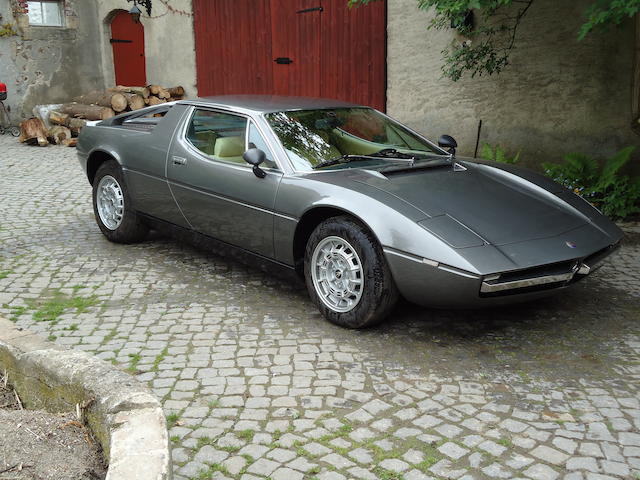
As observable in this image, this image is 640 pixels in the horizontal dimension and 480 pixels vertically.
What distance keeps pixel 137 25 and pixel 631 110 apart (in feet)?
36.5

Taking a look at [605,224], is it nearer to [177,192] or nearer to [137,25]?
[177,192]

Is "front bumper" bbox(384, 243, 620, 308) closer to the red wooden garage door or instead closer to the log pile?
the red wooden garage door

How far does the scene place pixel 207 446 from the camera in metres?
3.12

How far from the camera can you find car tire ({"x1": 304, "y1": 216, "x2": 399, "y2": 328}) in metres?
4.14

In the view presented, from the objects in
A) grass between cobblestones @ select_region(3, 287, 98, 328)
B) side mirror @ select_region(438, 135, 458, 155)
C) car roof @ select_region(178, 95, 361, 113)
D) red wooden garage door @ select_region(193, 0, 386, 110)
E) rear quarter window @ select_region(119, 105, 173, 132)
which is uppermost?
red wooden garage door @ select_region(193, 0, 386, 110)

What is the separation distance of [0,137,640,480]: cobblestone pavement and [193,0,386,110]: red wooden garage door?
536 centimetres

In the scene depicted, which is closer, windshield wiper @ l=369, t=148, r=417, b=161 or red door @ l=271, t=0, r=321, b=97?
windshield wiper @ l=369, t=148, r=417, b=161

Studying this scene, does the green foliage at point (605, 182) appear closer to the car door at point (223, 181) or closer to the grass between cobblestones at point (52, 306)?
the car door at point (223, 181)

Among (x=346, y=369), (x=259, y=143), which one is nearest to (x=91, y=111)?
(x=259, y=143)

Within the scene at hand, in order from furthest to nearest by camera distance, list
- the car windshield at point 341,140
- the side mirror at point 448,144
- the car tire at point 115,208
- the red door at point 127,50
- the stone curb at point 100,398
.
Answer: the red door at point 127,50 → the car tire at point 115,208 → the side mirror at point 448,144 → the car windshield at point 341,140 → the stone curb at point 100,398

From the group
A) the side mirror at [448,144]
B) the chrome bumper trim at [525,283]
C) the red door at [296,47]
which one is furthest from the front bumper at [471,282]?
the red door at [296,47]

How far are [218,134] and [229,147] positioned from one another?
0.21 metres

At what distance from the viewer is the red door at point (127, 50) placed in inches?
601

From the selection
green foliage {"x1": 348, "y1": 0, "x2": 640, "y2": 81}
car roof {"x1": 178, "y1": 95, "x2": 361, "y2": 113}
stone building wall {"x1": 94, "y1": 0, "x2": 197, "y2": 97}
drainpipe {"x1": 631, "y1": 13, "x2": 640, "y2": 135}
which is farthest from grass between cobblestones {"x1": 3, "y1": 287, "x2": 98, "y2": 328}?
stone building wall {"x1": 94, "y1": 0, "x2": 197, "y2": 97}
